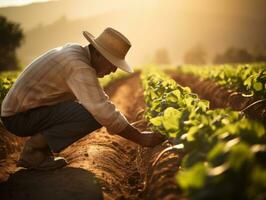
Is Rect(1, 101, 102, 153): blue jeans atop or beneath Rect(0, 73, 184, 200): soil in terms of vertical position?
atop

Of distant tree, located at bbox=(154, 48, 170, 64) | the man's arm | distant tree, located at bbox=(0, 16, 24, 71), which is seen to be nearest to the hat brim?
the man's arm

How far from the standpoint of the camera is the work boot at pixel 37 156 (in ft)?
15.8

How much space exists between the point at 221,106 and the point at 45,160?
6.50 metres

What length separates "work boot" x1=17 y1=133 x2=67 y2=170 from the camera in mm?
4809

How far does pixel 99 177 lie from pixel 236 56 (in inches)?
3282

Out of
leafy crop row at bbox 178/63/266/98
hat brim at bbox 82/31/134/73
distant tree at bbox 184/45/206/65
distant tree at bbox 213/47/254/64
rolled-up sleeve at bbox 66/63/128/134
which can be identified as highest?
hat brim at bbox 82/31/134/73

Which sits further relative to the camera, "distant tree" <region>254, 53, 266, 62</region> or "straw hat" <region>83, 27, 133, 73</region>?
"distant tree" <region>254, 53, 266, 62</region>

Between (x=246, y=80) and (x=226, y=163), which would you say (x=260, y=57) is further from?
(x=226, y=163)

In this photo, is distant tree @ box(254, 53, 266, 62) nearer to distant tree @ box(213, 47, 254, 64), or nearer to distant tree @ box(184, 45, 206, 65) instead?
distant tree @ box(213, 47, 254, 64)

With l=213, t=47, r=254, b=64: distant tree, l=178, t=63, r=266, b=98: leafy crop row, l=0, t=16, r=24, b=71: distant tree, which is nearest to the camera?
l=178, t=63, r=266, b=98: leafy crop row

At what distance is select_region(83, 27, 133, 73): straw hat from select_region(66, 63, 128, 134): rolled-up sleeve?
0.85 ft

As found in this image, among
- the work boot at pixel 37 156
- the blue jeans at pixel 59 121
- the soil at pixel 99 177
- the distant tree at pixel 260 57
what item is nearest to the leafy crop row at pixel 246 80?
the soil at pixel 99 177

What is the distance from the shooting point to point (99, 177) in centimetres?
456

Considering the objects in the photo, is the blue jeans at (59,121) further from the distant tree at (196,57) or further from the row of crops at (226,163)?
the distant tree at (196,57)
